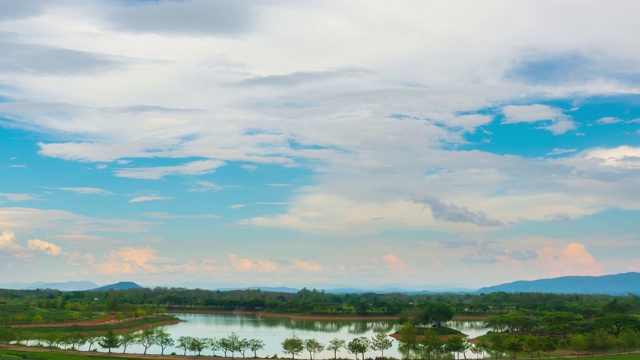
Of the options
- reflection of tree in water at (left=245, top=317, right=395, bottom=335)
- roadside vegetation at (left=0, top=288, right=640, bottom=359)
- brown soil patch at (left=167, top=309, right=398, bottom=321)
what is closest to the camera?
roadside vegetation at (left=0, top=288, right=640, bottom=359)

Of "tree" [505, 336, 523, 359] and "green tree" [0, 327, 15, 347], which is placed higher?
"green tree" [0, 327, 15, 347]

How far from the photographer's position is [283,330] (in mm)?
105438

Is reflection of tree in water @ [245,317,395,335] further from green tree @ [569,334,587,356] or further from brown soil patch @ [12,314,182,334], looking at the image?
green tree @ [569,334,587,356]

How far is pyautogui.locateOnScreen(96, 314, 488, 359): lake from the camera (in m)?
74.0

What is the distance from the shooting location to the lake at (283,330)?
7400 centimetres

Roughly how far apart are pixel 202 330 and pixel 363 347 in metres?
45.1

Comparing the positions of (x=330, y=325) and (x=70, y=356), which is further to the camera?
(x=330, y=325)

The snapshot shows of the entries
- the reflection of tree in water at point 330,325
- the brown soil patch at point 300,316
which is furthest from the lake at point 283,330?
the brown soil patch at point 300,316

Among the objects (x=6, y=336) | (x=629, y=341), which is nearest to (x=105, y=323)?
(x=6, y=336)

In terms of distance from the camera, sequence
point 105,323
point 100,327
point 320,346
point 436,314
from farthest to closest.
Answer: point 436,314, point 105,323, point 100,327, point 320,346

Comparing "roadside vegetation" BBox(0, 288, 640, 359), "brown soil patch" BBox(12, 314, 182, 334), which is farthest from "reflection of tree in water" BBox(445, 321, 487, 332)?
"brown soil patch" BBox(12, 314, 182, 334)

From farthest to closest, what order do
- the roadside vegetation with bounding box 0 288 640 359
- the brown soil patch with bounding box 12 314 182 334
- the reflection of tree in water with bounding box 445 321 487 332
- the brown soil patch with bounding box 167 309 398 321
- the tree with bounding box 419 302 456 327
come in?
the brown soil patch with bounding box 167 309 398 321 → the reflection of tree in water with bounding box 445 321 487 332 → the tree with bounding box 419 302 456 327 → the brown soil patch with bounding box 12 314 182 334 → the roadside vegetation with bounding box 0 288 640 359

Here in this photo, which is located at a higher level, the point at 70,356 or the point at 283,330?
the point at 70,356

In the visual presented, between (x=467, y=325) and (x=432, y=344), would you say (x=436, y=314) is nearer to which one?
(x=467, y=325)
